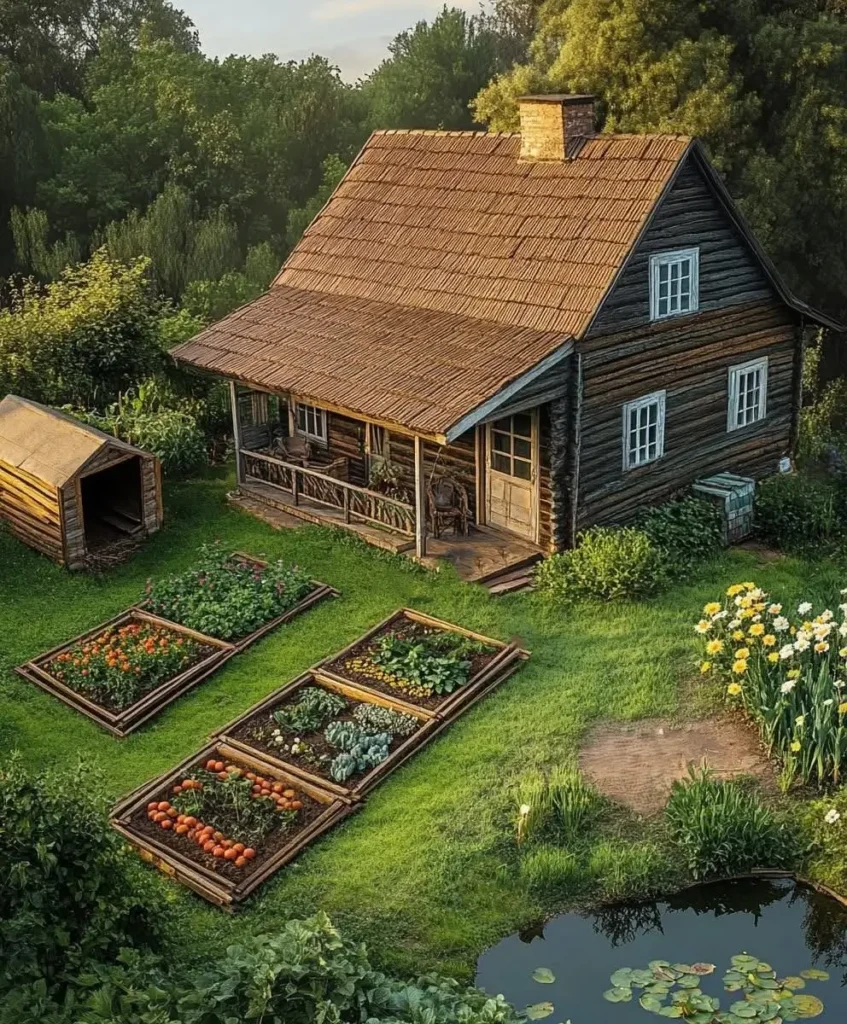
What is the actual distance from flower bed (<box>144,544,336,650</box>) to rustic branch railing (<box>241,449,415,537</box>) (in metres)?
1.61

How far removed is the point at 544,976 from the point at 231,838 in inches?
126

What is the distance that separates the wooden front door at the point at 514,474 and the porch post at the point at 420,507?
1.27m

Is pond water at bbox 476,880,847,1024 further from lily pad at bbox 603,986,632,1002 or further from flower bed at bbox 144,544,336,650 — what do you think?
flower bed at bbox 144,544,336,650

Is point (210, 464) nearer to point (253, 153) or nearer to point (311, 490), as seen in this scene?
point (311, 490)

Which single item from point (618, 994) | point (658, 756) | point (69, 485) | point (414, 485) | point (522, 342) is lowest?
point (618, 994)

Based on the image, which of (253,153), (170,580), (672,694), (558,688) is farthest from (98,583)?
(253,153)

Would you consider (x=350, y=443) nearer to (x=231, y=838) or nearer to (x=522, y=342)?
(x=522, y=342)

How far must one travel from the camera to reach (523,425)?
56.2 feet

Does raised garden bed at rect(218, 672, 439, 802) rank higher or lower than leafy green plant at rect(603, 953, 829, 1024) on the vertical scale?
higher

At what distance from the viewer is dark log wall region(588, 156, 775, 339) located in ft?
55.5

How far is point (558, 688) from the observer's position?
1396 cm

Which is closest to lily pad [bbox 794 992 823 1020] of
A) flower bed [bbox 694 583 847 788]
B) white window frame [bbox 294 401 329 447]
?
flower bed [bbox 694 583 847 788]

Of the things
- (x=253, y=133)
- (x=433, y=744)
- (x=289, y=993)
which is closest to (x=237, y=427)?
(x=433, y=744)

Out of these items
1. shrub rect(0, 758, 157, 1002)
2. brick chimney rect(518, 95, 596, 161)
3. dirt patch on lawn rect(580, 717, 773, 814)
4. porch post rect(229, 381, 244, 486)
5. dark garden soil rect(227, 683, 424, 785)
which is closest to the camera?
shrub rect(0, 758, 157, 1002)
